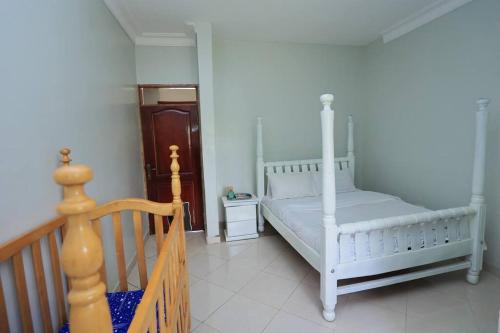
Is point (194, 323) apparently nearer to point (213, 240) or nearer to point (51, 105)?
point (213, 240)

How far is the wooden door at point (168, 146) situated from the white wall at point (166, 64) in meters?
0.33

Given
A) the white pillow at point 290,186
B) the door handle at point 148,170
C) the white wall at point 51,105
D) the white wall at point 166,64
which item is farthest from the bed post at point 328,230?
the door handle at point 148,170

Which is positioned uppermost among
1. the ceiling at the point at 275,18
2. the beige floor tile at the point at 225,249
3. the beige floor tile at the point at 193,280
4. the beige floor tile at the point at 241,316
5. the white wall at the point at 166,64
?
the ceiling at the point at 275,18

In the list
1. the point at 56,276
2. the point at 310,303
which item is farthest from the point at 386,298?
the point at 56,276

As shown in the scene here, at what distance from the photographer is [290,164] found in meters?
3.45

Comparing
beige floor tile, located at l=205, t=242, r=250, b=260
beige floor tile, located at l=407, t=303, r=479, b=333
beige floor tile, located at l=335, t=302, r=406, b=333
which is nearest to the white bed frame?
beige floor tile, located at l=335, t=302, r=406, b=333

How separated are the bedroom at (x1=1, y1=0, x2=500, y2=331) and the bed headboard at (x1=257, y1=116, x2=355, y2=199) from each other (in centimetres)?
20

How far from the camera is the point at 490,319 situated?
1.67 meters

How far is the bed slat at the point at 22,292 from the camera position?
1.03 m

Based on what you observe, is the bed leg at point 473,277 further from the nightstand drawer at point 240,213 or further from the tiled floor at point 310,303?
the nightstand drawer at point 240,213

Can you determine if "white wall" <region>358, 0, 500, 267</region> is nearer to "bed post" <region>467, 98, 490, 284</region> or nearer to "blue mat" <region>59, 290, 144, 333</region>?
"bed post" <region>467, 98, 490, 284</region>

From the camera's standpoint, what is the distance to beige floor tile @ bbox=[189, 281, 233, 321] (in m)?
1.85

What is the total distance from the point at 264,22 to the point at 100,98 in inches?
77.3

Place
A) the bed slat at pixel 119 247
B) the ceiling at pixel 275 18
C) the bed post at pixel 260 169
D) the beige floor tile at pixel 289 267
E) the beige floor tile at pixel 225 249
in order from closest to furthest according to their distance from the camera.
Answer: the bed slat at pixel 119 247, the beige floor tile at pixel 289 267, the ceiling at pixel 275 18, the beige floor tile at pixel 225 249, the bed post at pixel 260 169
